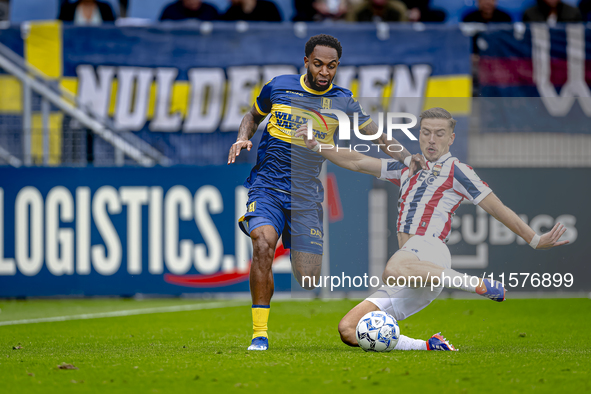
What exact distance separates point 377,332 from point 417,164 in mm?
1327

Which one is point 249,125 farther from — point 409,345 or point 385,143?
point 409,345

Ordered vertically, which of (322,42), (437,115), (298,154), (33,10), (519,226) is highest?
(33,10)

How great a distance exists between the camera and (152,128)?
469 inches

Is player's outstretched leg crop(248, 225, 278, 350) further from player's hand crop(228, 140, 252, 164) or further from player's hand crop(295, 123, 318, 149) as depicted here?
player's hand crop(295, 123, 318, 149)

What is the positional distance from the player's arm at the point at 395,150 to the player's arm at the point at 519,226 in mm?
554

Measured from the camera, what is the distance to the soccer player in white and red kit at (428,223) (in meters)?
5.80

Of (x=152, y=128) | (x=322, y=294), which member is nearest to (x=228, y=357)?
(x=322, y=294)

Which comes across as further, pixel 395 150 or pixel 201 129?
pixel 201 129

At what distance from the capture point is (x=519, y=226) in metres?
5.98

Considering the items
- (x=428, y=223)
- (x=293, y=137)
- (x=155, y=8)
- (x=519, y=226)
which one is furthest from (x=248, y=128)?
(x=155, y=8)

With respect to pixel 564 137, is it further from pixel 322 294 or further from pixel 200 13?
pixel 200 13

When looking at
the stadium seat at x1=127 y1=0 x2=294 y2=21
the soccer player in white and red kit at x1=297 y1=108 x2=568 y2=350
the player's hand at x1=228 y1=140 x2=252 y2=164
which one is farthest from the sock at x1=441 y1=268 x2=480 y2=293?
the stadium seat at x1=127 y1=0 x2=294 y2=21

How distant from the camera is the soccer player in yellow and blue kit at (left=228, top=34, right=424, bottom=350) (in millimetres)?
6066

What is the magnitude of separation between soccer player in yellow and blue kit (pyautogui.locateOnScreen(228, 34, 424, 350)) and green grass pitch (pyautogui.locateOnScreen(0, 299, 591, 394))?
2.82ft
